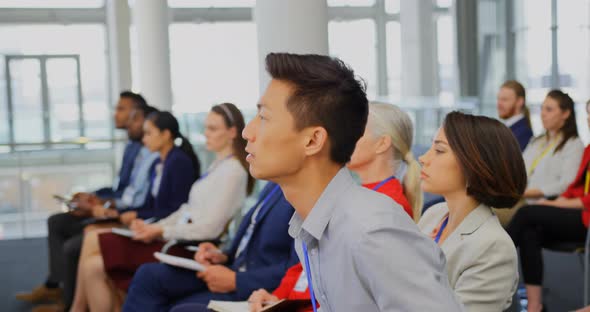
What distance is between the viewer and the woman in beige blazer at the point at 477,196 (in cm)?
230

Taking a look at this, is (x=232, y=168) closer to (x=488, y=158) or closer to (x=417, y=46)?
(x=488, y=158)

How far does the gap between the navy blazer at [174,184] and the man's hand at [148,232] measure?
1.53 feet

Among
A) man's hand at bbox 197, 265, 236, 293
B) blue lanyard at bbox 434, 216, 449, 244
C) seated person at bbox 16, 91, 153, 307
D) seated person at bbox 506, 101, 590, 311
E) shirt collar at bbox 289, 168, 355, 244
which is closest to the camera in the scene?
shirt collar at bbox 289, 168, 355, 244

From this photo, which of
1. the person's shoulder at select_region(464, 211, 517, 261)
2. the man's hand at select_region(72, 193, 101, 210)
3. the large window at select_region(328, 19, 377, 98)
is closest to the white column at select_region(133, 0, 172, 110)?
the man's hand at select_region(72, 193, 101, 210)

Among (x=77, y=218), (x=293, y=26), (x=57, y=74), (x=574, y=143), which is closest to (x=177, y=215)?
(x=293, y=26)

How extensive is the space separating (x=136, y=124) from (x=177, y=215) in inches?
64.3

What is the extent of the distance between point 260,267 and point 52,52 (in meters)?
14.9

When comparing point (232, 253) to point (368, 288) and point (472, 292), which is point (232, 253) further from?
point (368, 288)

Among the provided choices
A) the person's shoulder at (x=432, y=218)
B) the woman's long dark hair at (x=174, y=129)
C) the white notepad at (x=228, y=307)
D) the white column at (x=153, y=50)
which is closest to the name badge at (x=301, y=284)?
the white notepad at (x=228, y=307)

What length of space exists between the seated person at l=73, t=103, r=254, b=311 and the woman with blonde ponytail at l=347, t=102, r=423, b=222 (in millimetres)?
1393

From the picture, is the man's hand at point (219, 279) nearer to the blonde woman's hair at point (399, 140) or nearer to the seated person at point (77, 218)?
the blonde woman's hair at point (399, 140)

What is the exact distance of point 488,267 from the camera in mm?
2303

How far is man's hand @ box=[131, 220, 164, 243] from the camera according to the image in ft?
14.7

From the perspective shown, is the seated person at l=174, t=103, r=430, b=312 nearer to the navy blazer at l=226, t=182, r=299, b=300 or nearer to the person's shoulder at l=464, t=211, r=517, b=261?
the navy blazer at l=226, t=182, r=299, b=300
